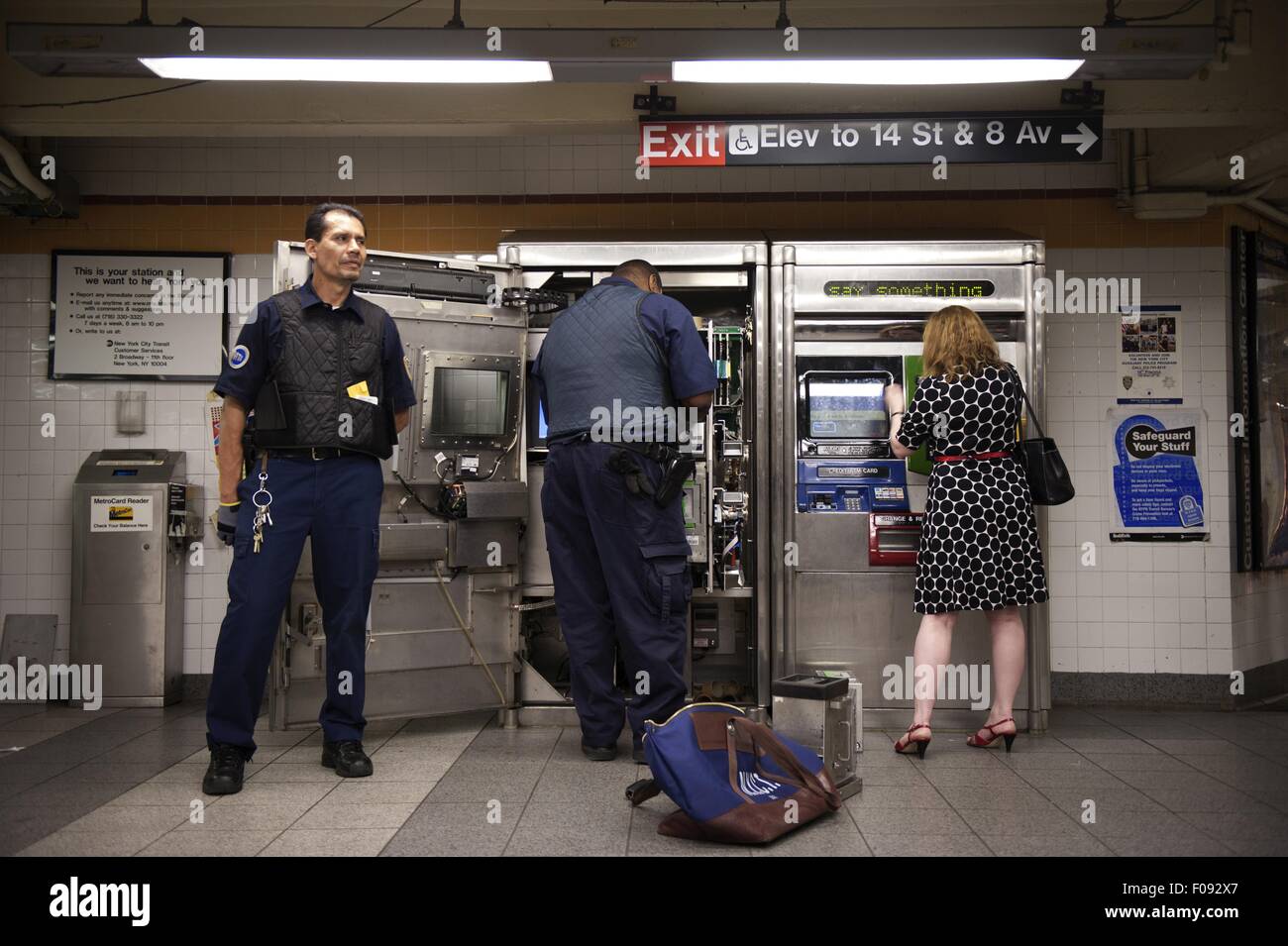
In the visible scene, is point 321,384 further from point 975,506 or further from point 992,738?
point 992,738

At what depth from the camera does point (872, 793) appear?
3.88 meters

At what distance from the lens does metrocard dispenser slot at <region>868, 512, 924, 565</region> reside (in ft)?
16.3

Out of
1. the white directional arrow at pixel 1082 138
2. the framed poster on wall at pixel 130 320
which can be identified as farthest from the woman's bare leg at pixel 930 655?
the framed poster on wall at pixel 130 320

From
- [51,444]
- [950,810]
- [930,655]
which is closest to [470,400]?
[930,655]

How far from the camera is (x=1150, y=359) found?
18.8 ft

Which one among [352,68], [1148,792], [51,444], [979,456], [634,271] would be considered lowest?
[1148,792]

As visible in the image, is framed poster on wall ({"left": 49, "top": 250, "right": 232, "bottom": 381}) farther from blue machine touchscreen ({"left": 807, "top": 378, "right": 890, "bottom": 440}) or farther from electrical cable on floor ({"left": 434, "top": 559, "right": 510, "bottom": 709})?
blue machine touchscreen ({"left": 807, "top": 378, "right": 890, "bottom": 440})

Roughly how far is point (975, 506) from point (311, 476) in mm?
2591

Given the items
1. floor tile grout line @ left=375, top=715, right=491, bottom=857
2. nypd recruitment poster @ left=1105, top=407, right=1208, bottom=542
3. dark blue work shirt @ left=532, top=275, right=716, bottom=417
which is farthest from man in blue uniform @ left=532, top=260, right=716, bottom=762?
nypd recruitment poster @ left=1105, top=407, right=1208, bottom=542

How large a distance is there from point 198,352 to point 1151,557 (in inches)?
197

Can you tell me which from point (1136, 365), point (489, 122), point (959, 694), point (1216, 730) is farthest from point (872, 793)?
point (489, 122)

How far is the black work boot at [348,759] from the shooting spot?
4113 mm

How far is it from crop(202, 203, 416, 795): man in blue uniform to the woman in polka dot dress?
2.16 m

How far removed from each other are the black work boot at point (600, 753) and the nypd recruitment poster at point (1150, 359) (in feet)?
10.6
